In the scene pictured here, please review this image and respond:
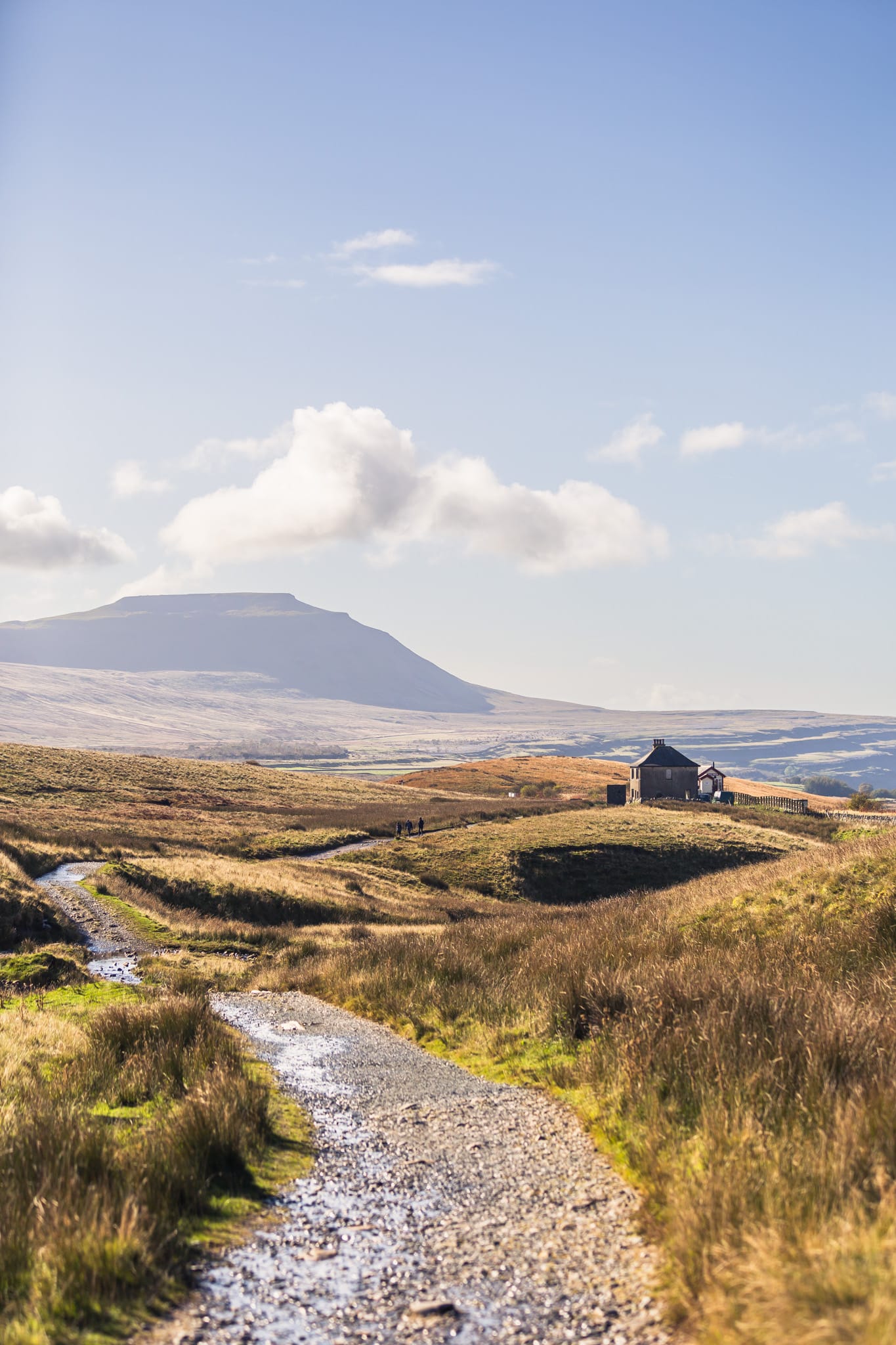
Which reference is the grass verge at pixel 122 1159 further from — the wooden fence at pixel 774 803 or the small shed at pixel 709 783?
the small shed at pixel 709 783

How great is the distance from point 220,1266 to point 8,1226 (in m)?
1.36

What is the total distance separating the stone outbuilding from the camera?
10019 centimetres

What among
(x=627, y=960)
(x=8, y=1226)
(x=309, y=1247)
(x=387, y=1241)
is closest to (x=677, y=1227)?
(x=387, y=1241)

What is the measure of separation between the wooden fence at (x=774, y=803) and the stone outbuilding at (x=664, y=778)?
20.1 feet

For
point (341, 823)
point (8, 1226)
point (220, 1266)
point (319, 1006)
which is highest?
point (8, 1226)

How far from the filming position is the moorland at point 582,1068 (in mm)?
5227

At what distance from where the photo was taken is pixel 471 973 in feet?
55.0

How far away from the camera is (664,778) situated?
331ft

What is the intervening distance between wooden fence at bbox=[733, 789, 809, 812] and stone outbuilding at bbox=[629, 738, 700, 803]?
20.1ft

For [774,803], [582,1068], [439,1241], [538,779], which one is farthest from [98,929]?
[538,779]

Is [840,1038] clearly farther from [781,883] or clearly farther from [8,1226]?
[781,883]

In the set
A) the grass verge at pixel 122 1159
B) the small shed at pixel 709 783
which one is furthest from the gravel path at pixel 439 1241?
the small shed at pixel 709 783

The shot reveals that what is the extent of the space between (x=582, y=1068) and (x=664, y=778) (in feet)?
308

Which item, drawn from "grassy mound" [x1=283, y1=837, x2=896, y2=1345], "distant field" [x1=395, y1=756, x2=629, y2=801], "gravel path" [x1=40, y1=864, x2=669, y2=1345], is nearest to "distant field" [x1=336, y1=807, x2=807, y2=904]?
"grassy mound" [x1=283, y1=837, x2=896, y2=1345]
